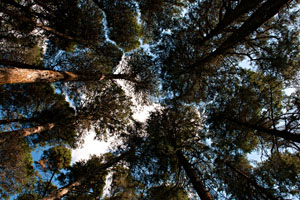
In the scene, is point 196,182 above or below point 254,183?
above

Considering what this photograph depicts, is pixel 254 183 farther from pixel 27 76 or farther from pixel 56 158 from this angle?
pixel 56 158

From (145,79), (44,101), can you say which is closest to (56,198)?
(44,101)

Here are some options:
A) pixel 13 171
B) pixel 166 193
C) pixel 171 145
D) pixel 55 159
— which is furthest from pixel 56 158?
pixel 171 145

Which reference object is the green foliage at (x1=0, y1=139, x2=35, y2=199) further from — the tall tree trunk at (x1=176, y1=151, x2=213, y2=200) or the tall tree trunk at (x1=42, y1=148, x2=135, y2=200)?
the tall tree trunk at (x1=176, y1=151, x2=213, y2=200)

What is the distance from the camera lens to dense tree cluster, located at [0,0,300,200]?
495cm

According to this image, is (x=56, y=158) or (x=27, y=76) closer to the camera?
(x=27, y=76)

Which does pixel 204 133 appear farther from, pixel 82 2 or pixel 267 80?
pixel 82 2

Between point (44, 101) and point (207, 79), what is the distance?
37.4 feet


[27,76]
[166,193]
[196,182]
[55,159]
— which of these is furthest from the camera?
[55,159]

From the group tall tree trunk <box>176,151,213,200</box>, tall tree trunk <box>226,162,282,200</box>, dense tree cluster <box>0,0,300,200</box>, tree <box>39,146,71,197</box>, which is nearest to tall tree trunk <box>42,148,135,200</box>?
dense tree cluster <box>0,0,300,200</box>

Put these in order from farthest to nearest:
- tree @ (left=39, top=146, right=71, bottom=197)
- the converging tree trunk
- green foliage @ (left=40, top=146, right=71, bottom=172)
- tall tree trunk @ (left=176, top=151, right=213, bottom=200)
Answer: green foliage @ (left=40, top=146, right=71, bottom=172) < tree @ (left=39, top=146, right=71, bottom=197) < tall tree trunk @ (left=176, top=151, right=213, bottom=200) < the converging tree trunk

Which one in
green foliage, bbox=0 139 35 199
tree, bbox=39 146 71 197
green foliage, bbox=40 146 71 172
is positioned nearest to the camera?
green foliage, bbox=0 139 35 199

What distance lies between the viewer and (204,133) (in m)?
6.57

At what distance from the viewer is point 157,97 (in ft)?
31.2
